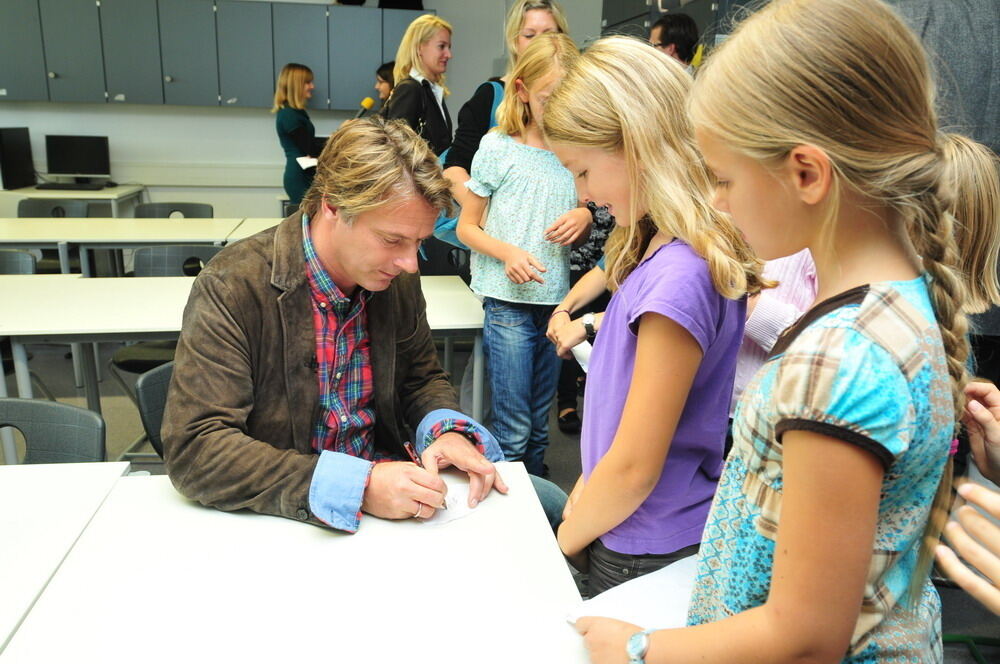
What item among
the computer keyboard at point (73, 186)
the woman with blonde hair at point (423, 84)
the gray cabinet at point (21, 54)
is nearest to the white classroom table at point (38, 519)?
the woman with blonde hair at point (423, 84)

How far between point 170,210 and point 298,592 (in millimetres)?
4273

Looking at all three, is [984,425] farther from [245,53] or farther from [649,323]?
[245,53]

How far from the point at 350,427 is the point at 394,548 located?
41cm

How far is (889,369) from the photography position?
0.60m

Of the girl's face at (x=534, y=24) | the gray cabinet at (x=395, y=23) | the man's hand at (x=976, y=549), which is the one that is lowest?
the man's hand at (x=976, y=549)

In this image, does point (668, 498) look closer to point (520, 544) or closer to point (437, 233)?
point (520, 544)

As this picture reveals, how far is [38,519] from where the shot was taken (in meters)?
1.18

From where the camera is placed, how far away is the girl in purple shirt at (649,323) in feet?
3.21

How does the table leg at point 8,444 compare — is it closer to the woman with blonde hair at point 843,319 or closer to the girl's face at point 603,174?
the girl's face at point 603,174

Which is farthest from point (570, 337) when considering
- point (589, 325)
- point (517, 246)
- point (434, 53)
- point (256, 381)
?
point (434, 53)

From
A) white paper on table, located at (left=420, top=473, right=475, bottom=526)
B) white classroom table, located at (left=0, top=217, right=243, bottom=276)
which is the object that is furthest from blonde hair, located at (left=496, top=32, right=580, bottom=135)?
white classroom table, located at (left=0, top=217, right=243, bottom=276)

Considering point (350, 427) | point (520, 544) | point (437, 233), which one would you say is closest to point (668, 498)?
point (520, 544)

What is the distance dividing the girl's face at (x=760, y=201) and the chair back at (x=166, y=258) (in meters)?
2.91

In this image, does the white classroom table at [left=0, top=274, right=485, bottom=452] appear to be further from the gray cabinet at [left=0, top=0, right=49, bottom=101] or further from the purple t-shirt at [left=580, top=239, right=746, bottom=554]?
the gray cabinet at [left=0, top=0, right=49, bottom=101]
